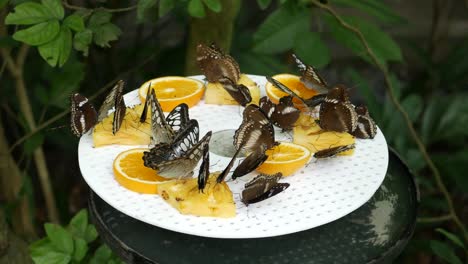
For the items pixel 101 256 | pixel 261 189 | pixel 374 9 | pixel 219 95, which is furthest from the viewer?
pixel 374 9

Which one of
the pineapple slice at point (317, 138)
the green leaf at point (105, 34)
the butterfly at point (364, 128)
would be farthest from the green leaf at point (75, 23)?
the butterfly at point (364, 128)

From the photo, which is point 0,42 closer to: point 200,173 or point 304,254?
point 200,173

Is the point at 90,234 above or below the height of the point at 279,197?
below

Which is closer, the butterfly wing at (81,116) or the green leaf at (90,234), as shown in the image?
the butterfly wing at (81,116)

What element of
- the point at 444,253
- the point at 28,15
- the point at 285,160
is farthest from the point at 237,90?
the point at 444,253

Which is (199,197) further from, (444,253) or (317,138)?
(444,253)

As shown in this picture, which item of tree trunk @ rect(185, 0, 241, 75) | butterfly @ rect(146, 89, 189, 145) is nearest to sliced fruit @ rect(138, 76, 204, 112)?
butterfly @ rect(146, 89, 189, 145)

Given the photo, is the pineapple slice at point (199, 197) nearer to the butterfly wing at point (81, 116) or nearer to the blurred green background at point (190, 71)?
the butterfly wing at point (81, 116)

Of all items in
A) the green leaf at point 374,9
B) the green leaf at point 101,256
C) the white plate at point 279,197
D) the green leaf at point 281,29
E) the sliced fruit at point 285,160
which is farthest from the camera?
the green leaf at point 374,9
